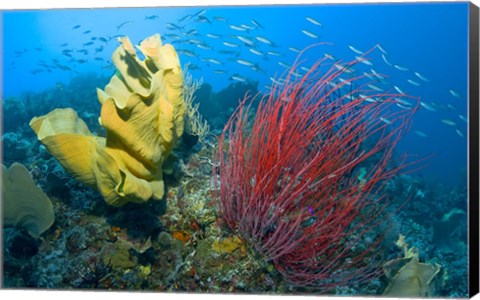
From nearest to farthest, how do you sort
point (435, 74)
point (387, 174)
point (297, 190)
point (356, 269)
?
point (297, 190) → point (387, 174) → point (356, 269) → point (435, 74)

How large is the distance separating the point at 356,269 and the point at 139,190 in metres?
1.97

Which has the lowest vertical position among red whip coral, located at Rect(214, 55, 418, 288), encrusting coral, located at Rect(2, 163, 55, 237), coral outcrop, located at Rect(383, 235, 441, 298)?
encrusting coral, located at Rect(2, 163, 55, 237)

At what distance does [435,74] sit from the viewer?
35.3m

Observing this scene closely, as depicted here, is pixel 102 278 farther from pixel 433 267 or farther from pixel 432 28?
pixel 432 28

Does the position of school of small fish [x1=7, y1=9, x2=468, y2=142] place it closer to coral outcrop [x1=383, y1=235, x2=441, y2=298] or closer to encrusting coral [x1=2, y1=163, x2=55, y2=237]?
coral outcrop [x1=383, y1=235, x2=441, y2=298]

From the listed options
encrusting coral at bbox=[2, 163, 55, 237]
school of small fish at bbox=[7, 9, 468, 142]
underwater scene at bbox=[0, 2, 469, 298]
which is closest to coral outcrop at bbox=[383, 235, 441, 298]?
underwater scene at bbox=[0, 2, 469, 298]

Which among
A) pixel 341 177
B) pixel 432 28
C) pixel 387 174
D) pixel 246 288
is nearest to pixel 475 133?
pixel 387 174

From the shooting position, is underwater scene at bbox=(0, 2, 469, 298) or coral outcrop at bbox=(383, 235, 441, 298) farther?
coral outcrop at bbox=(383, 235, 441, 298)

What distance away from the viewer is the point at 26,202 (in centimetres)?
409

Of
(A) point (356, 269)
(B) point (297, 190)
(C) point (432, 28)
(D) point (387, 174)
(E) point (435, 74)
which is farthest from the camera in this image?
(C) point (432, 28)

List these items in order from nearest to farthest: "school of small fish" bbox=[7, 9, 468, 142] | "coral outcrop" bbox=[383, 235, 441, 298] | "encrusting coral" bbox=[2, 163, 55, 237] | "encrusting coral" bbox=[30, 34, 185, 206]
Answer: "encrusting coral" bbox=[30, 34, 185, 206] < "coral outcrop" bbox=[383, 235, 441, 298] < "encrusting coral" bbox=[2, 163, 55, 237] < "school of small fish" bbox=[7, 9, 468, 142]

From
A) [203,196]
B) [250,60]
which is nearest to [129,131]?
[203,196]

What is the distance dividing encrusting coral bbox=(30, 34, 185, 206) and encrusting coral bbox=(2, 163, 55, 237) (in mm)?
529

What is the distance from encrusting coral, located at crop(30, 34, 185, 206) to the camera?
11.4ft
